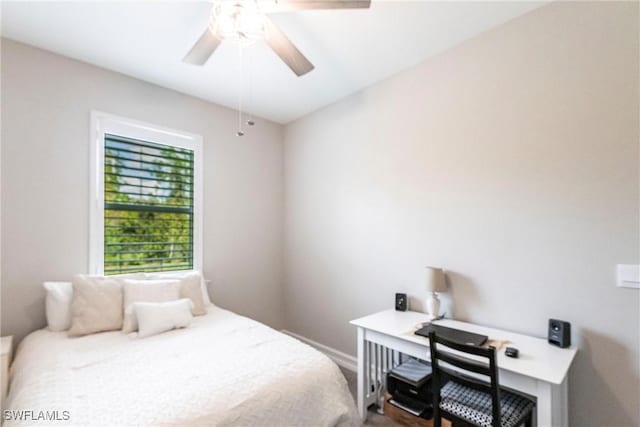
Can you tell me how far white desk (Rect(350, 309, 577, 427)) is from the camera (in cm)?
136

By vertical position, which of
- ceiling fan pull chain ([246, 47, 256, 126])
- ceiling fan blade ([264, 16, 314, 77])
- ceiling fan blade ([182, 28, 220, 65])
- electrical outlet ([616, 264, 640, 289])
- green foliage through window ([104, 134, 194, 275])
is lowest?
electrical outlet ([616, 264, 640, 289])

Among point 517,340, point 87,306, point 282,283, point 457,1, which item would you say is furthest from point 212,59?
point 517,340

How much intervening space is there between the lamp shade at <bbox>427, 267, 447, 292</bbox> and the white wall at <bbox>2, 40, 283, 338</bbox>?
2070mm

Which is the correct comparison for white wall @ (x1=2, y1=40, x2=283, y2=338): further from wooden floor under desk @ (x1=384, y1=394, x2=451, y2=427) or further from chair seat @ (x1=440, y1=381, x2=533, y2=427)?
chair seat @ (x1=440, y1=381, x2=533, y2=427)

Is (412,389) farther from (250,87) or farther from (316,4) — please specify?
(250,87)

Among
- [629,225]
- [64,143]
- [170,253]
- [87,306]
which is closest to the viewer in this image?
[629,225]

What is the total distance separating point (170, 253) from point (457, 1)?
2.99 meters

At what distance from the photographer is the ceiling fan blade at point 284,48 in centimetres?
163

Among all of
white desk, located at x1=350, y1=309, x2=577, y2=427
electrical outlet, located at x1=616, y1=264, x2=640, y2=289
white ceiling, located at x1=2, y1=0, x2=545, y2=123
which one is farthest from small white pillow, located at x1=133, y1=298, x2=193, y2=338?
electrical outlet, located at x1=616, y1=264, x2=640, y2=289

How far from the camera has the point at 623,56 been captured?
158 centimetres

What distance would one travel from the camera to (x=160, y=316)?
214 cm

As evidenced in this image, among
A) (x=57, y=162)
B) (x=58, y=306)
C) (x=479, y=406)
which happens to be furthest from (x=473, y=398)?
(x=57, y=162)

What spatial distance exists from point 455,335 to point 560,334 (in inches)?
20.6

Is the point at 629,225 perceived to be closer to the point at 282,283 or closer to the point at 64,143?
the point at 282,283
